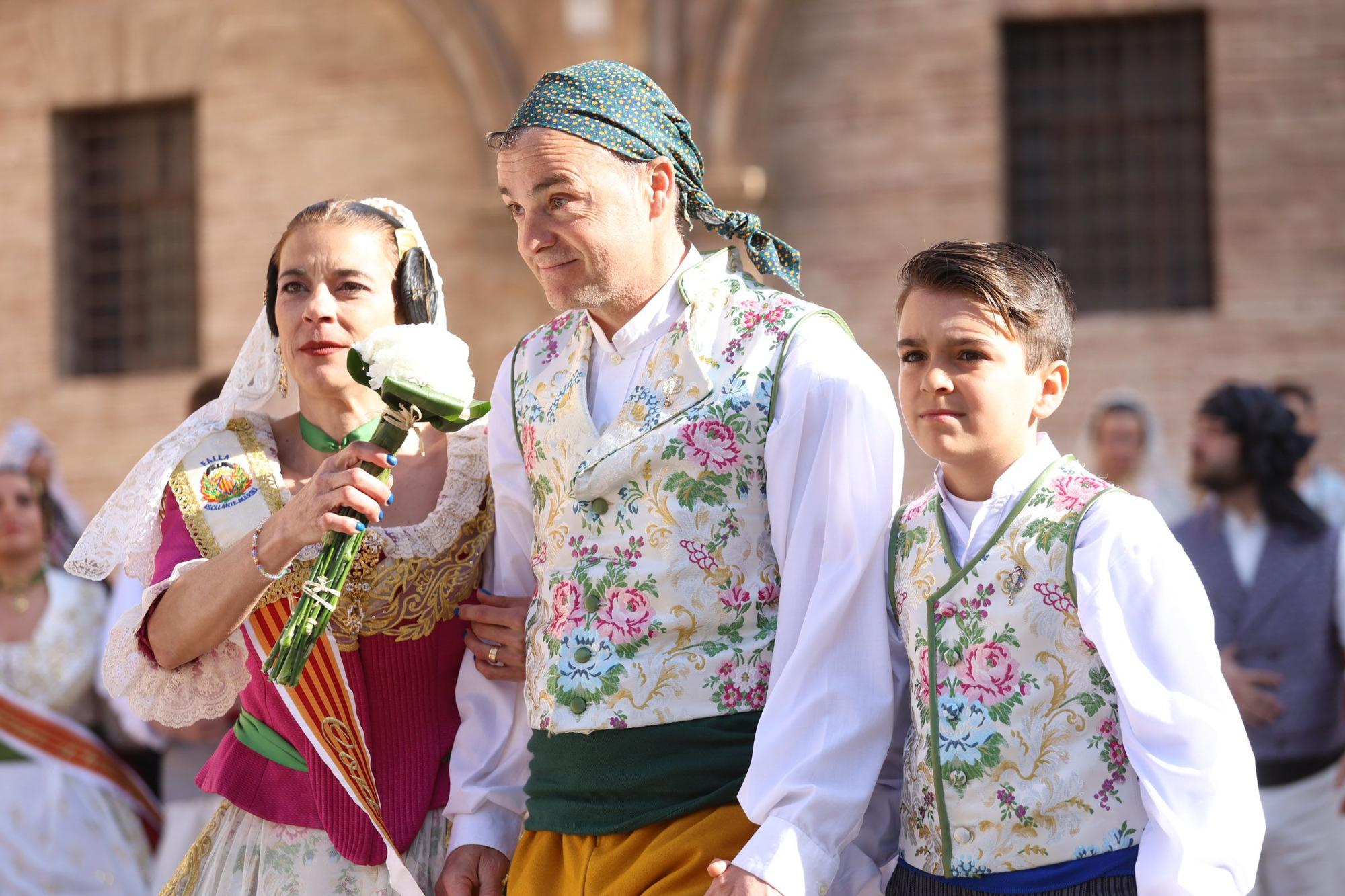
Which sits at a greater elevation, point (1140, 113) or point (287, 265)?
point (1140, 113)

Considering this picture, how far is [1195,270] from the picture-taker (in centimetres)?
896

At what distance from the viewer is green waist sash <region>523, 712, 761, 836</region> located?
2.48 meters

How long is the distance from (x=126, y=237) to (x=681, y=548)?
8867mm

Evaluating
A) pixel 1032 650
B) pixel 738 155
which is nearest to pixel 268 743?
pixel 1032 650

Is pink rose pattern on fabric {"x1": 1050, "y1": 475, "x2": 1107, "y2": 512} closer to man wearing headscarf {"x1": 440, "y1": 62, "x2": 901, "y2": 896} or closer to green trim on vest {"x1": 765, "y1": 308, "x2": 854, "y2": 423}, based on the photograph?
man wearing headscarf {"x1": 440, "y1": 62, "x2": 901, "y2": 896}

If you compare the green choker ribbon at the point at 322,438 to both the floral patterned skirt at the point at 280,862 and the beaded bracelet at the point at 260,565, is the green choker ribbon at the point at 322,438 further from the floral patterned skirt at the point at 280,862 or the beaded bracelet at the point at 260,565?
the floral patterned skirt at the point at 280,862

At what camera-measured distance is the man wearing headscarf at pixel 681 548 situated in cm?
241

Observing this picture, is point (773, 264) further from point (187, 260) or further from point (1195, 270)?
point (187, 260)

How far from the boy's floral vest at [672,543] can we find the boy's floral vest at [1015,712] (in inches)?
10.5

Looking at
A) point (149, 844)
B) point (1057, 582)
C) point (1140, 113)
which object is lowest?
point (149, 844)

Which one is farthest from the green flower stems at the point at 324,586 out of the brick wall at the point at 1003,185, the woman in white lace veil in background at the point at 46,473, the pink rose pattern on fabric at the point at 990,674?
the brick wall at the point at 1003,185

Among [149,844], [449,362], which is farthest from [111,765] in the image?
[449,362]

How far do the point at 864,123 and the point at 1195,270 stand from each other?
1955 mm

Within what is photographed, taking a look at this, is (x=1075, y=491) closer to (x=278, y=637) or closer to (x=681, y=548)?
(x=681, y=548)
